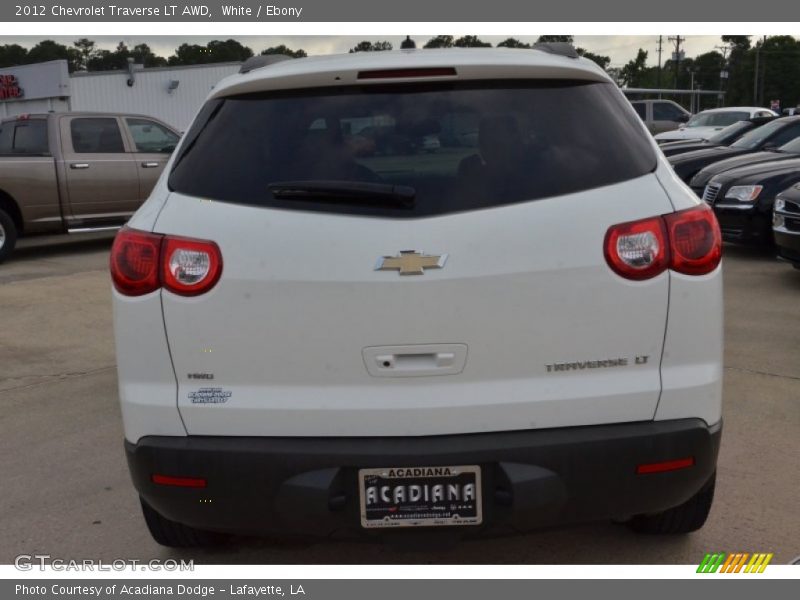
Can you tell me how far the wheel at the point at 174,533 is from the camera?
3389 mm

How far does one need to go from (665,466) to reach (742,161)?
9893 millimetres

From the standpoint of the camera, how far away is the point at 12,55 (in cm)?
7556

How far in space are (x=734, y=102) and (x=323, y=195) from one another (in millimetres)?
107762

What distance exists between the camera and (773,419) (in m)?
4.94

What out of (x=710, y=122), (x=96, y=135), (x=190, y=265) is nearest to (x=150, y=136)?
(x=96, y=135)

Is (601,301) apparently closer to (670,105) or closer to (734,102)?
(670,105)

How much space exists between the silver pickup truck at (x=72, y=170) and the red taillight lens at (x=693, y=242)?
10.8 meters

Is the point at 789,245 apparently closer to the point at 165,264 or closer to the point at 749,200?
the point at 749,200

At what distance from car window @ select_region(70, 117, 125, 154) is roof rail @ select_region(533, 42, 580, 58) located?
10290mm

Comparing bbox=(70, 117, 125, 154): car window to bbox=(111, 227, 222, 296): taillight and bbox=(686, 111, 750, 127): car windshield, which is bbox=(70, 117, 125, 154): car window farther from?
bbox=(686, 111, 750, 127): car windshield

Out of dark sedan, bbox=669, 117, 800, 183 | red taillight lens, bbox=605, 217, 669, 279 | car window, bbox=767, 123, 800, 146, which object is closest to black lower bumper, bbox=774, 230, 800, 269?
dark sedan, bbox=669, 117, 800, 183

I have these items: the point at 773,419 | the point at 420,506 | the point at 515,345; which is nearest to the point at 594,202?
the point at 515,345

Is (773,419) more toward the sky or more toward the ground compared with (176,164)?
more toward the ground

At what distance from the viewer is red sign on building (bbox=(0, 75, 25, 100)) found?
43.7m
